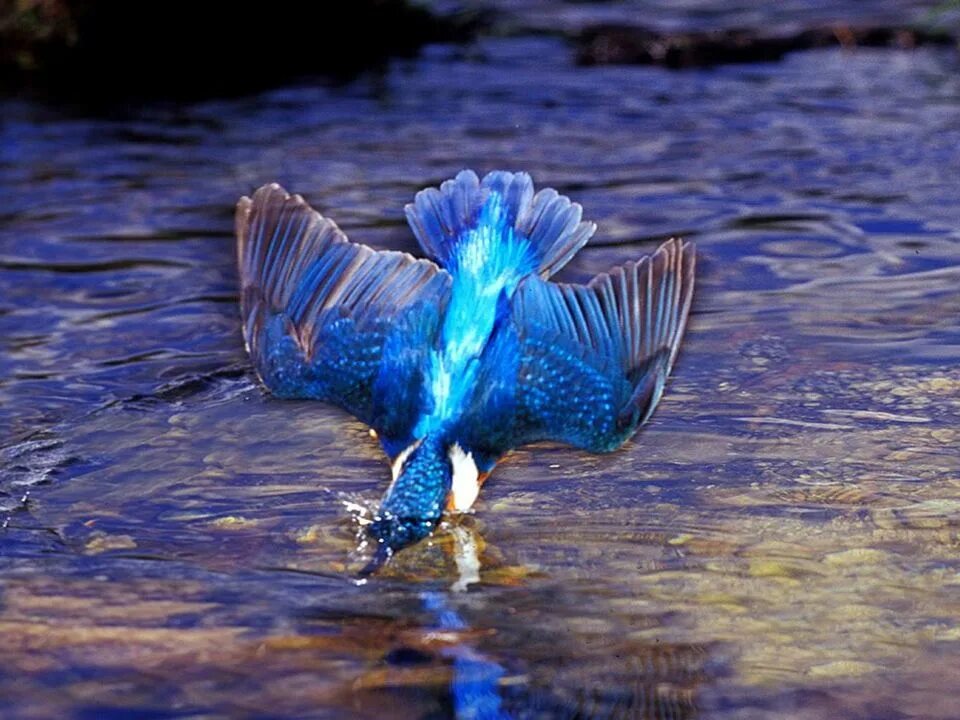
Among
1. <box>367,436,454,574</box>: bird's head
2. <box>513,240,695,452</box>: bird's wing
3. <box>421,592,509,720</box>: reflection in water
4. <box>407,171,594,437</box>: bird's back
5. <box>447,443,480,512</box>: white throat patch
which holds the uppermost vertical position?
<box>407,171,594,437</box>: bird's back

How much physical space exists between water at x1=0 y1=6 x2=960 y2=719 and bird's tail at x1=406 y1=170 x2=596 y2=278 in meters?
0.69

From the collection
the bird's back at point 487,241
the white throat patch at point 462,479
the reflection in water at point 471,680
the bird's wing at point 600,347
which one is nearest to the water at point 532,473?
the reflection in water at point 471,680

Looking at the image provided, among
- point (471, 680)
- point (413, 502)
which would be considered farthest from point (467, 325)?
point (471, 680)

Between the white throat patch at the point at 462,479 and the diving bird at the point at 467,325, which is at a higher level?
the diving bird at the point at 467,325

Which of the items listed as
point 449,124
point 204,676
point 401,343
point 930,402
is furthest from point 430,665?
point 449,124

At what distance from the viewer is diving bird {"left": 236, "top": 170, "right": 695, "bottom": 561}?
4.77 metres

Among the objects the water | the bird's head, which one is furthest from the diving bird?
the water

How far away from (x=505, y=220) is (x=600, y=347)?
1.63 ft

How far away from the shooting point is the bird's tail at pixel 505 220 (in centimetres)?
509

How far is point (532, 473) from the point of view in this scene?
5293mm

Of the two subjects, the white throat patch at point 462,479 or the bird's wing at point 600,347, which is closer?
the white throat patch at point 462,479

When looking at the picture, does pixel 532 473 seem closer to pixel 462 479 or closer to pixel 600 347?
pixel 600 347

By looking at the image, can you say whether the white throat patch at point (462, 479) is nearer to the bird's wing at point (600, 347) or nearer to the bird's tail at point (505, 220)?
the bird's wing at point (600, 347)

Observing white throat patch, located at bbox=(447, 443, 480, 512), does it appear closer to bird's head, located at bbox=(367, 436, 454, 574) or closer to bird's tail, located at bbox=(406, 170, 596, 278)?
bird's head, located at bbox=(367, 436, 454, 574)
